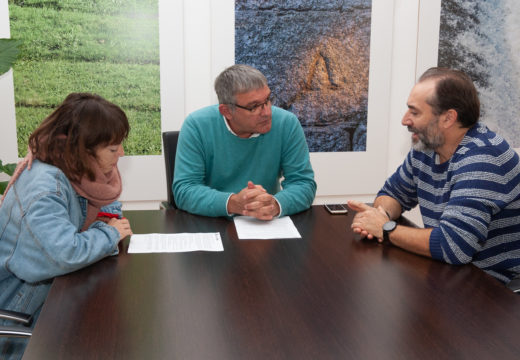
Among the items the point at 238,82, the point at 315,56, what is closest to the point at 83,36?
the point at 238,82

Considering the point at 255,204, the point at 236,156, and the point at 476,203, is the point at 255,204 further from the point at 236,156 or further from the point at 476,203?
the point at 476,203

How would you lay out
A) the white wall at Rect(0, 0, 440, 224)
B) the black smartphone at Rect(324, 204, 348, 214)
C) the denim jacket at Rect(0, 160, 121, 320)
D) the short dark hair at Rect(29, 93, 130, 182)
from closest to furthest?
the denim jacket at Rect(0, 160, 121, 320) < the short dark hair at Rect(29, 93, 130, 182) < the black smartphone at Rect(324, 204, 348, 214) < the white wall at Rect(0, 0, 440, 224)

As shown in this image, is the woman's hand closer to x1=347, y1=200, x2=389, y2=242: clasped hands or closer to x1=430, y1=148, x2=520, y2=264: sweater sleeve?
x1=347, y1=200, x2=389, y2=242: clasped hands

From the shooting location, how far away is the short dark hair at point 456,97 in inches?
73.5

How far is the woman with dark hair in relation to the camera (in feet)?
4.87

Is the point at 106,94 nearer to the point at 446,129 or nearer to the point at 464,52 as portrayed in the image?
the point at 446,129

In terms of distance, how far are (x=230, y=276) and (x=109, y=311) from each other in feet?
1.22

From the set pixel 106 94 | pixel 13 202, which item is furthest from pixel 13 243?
pixel 106 94

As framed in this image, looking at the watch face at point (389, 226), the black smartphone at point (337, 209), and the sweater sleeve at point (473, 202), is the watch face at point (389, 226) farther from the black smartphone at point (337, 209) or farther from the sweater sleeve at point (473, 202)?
the black smartphone at point (337, 209)

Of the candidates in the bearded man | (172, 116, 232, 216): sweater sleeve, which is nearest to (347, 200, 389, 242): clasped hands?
the bearded man

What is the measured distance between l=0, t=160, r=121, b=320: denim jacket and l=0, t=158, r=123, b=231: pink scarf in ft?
0.11

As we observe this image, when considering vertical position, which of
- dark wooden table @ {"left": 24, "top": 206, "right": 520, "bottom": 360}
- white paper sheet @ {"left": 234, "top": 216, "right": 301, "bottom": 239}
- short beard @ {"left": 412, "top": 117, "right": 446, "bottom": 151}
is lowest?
dark wooden table @ {"left": 24, "top": 206, "right": 520, "bottom": 360}

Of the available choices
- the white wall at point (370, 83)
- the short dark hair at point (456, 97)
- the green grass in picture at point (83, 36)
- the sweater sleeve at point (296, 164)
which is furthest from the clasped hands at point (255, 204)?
the green grass in picture at point (83, 36)

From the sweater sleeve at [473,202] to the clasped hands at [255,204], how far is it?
672mm
